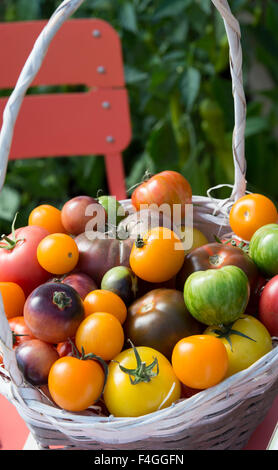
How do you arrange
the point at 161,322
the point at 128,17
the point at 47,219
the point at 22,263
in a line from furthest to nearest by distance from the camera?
the point at 128,17
the point at 47,219
the point at 22,263
the point at 161,322

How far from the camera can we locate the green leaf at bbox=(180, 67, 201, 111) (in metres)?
1.65

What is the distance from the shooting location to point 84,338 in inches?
29.4

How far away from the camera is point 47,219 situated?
1033mm

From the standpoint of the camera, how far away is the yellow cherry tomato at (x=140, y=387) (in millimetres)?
696

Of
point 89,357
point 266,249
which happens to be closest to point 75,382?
point 89,357

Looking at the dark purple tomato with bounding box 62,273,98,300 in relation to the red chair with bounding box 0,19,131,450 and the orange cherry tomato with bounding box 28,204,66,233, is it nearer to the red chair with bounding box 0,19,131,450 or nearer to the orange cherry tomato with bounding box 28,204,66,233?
the orange cherry tomato with bounding box 28,204,66,233

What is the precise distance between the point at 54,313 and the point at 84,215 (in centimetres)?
28

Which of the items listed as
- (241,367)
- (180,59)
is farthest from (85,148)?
(241,367)

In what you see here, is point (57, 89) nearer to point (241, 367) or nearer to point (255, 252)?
point (255, 252)

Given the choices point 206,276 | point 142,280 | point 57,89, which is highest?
point 206,276

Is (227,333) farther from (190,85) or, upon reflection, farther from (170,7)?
(170,7)

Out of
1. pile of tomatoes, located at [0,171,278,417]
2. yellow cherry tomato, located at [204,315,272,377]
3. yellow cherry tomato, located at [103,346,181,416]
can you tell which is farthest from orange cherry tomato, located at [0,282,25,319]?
yellow cherry tomato, located at [204,315,272,377]

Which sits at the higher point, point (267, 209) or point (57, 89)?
point (267, 209)

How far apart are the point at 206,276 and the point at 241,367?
0.45ft
